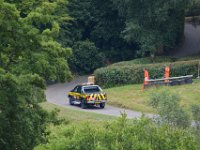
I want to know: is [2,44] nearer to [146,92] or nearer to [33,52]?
[33,52]

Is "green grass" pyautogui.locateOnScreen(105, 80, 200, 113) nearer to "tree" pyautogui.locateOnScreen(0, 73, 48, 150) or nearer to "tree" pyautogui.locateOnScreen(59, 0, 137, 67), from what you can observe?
"tree" pyautogui.locateOnScreen(0, 73, 48, 150)

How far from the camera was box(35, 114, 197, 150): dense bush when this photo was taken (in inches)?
551

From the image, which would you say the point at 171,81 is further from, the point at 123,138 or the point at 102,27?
the point at 123,138

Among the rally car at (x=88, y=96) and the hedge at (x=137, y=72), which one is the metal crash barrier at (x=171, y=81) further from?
the rally car at (x=88, y=96)

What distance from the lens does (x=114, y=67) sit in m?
47.1

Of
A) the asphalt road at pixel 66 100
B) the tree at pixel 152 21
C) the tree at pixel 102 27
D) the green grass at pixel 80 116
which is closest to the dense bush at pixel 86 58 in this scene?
the tree at pixel 102 27

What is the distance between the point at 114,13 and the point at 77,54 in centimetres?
531

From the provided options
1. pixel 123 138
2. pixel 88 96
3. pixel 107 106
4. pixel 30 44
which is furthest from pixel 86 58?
pixel 123 138

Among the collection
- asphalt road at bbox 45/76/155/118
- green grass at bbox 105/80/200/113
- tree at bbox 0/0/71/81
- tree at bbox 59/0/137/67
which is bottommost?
asphalt road at bbox 45/76/155/118

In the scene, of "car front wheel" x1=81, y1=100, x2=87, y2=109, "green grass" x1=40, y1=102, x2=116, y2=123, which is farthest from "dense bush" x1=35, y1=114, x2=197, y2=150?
"car front wheel" x1=81, y1=100, x2=87, y2=109

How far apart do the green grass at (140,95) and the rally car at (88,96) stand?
53.1 inches

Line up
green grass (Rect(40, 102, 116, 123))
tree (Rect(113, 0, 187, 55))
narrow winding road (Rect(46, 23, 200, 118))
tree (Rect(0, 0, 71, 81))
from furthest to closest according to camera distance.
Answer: tree (Rect(113, 0, 187, 55))
narrow winding road (Rect(46, 23, 200, 118))
green grass (Rect(40, 102, 116, 123))
tree (Rect(0, 0, 71, 81))

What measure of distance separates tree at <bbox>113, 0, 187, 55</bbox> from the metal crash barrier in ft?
31.7

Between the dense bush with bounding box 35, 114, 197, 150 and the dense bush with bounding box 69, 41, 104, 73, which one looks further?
the dense bush with bounding box 69, 41, 104, 73
